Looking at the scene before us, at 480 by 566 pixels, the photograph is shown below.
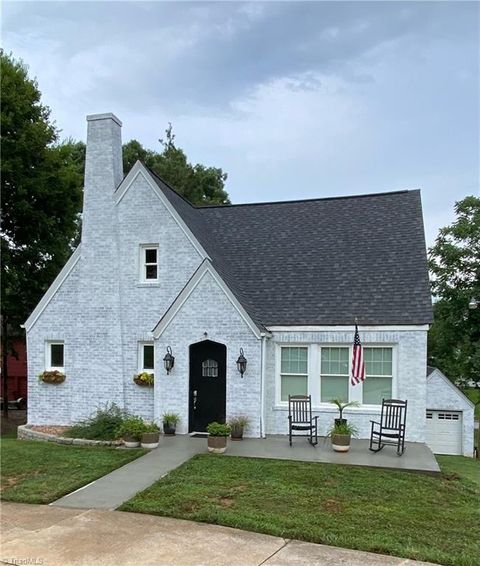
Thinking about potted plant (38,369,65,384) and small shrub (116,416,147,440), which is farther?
potted plant (38,369,65,384)

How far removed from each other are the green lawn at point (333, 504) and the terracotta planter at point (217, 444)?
2.24ft

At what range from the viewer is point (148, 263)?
14.3 metres

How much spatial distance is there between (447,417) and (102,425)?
1316 cm

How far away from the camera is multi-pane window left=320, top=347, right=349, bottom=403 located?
12.7 meters

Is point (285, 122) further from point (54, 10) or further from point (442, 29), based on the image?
point (54, 10)

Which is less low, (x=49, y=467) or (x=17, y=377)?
(x=49, y=467)

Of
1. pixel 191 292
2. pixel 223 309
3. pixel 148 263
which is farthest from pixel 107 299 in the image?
pixel 223 309

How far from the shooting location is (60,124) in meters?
22.1

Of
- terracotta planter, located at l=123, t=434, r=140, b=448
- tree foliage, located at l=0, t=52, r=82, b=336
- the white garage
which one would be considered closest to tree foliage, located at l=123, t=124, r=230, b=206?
tree foliage, located at l=0, t=52, r=82, b=336

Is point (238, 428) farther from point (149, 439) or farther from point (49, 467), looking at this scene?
point (49, 467)

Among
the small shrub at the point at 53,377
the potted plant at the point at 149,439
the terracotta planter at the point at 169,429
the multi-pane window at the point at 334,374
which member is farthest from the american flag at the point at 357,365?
the small shrub at the point at 53,377

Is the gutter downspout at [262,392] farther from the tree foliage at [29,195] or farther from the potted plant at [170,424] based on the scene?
the tree foliage at [29,195]

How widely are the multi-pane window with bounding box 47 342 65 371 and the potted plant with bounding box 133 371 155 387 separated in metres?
2.69

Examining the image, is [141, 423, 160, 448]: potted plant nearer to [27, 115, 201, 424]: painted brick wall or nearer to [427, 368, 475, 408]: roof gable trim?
[27, 115, 201, 424]: painted brick wall
